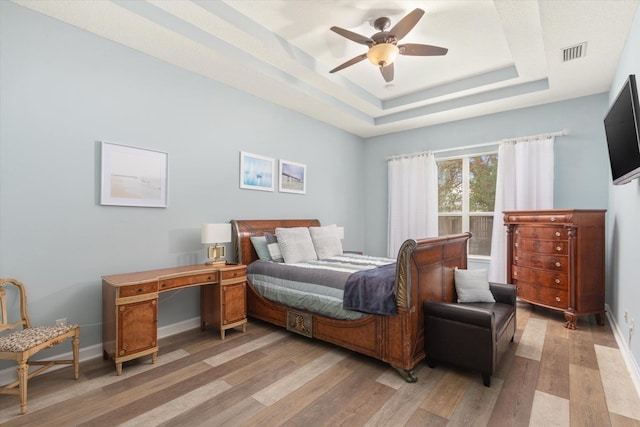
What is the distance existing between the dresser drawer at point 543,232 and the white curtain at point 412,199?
1409 millimetres

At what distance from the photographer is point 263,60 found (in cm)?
347

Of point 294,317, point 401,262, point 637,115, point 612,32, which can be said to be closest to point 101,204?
point 294,317

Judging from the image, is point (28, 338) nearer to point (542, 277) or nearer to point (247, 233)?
point (247, 233)

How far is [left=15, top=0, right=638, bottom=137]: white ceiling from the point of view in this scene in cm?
251

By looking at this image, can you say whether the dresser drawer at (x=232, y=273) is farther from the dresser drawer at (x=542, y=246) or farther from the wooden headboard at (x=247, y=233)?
the dresser drawer at (x=542, y=246)

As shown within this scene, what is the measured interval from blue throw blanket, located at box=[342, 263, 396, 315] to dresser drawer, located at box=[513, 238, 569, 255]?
2.22 m

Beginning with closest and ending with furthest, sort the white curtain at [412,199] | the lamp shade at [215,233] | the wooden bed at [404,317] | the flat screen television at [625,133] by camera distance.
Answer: the flat screen television at [625,133] → the wooden bed at [404,317] → the lamp shade at [215,233] → the white curtain at [412,199]

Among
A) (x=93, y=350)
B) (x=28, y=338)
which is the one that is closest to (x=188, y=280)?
(x=93, y=350)

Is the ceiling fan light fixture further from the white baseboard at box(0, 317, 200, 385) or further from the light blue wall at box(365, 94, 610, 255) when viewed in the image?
the white baseboard at box(0, 317, 200, 385)

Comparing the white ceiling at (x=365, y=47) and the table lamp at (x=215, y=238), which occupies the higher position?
the white ceiling at (x=365, y=47)

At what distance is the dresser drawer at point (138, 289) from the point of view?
2.41 meters

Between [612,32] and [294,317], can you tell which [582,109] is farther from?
[294,317]

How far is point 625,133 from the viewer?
2211 mm

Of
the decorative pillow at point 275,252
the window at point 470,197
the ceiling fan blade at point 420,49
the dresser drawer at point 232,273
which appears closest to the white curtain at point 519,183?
the window at point 470,197
